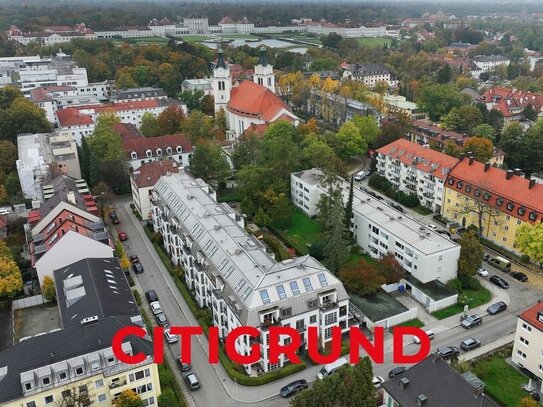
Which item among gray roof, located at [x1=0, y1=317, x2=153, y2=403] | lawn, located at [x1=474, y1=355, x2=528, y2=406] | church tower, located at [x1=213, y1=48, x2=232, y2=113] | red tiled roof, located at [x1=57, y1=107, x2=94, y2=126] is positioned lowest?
lawn, located at [x1=474, y1=355, x2=528, y2=406]

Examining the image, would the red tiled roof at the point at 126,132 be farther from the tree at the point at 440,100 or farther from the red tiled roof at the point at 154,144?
the tree at the point at 440,100

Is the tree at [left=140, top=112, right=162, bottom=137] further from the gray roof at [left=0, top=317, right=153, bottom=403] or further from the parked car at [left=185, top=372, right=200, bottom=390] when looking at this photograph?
the parked car at [left=185, top=372, right=200, bottom=390]

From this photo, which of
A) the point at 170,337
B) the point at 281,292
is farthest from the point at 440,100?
the point at 170,337

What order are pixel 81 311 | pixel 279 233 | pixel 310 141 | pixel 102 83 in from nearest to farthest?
pixel 81 311, pixel 279 233, pixel 310 141, pixel 102 83

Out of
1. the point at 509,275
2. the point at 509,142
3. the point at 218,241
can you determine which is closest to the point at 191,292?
the point at 218,241

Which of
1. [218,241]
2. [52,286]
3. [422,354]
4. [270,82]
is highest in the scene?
[270,82]

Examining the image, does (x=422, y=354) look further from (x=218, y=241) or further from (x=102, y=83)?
(x=102, y=83)

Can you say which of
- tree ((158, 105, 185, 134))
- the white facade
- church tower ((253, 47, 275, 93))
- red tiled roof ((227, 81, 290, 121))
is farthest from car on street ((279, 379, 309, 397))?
church tower ((253, 47, 275, 93))
